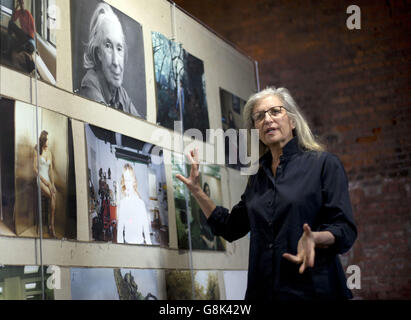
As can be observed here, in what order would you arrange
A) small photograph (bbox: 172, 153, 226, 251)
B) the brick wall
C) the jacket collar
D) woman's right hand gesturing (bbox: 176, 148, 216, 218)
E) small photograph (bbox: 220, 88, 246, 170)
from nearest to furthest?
the jacket collar, woman's right hand gesturing (bbox: 176, 148, 216, 218), small photograph (bbox: 172, 153, 226, 251), small photograph (bbox: 220, 88, 246, 170), the brick wall

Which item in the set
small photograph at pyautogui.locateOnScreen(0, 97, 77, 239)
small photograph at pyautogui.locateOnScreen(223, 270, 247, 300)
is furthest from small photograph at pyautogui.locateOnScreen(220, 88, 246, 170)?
small photograph at pyautogui.locateOnScreen(0, 97, 77, 239)

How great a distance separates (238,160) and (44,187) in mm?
2103

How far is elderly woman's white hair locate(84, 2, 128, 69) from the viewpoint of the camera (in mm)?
2910

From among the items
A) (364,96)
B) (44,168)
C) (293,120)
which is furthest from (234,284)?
(364,96)

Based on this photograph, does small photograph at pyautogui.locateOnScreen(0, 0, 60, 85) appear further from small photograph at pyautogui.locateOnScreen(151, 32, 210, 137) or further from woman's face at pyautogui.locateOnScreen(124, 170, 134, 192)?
small photograph at pyautogui.locateOnScreen(151, 32, 210, 137)

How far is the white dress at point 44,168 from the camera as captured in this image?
248cm

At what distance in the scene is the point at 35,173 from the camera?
244 centimetres

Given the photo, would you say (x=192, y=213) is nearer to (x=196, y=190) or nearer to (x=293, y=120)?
(x=196, y=190)

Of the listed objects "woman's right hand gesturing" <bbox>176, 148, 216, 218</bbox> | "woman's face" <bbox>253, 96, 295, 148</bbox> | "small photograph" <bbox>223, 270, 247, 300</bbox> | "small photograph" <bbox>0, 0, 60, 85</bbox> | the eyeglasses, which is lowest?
"small photograph" <bbox>223, 270, 247, 300</bbox>

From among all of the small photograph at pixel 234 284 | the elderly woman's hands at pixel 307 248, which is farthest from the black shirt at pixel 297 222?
the small photograph at pixel 234 284

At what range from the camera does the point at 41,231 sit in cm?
241

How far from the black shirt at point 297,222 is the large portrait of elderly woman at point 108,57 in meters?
0.90

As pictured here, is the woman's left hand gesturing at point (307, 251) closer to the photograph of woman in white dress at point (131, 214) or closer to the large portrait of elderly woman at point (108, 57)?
the photograph of woman in white dress at point (131, 214)

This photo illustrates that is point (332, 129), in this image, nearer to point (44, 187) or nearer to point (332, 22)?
point (332, 22)
